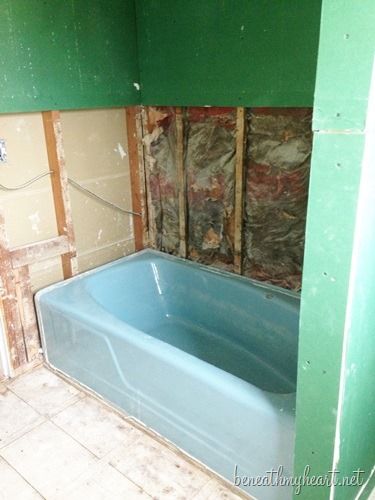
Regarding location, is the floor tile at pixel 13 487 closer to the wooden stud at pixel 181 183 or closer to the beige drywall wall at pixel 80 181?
the beige drywall wall at pixel 80 181

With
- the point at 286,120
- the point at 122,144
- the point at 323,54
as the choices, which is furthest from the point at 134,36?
the point at 323,54

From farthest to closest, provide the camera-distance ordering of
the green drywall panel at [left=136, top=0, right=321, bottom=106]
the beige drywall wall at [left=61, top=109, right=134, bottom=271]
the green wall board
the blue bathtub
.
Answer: the beige drywall wall at [left=61, top=109, right=134, bottom=271]
the green drywall panel at [left=136, top=0, right=321, bottom=106]
the blue bathtub
the green wall board

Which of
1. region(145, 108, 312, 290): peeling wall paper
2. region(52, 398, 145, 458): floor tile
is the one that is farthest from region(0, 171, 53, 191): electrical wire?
region(52, 398, 145, 458): floor tile

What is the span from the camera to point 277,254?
221 centimetres

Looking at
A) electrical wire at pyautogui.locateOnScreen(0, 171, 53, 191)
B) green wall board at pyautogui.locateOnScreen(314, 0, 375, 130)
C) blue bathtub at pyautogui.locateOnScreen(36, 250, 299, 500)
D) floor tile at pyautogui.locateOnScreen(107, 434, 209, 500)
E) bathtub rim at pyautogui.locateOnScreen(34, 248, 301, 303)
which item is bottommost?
floor tile at pyautogui.locateOnScreen(107, 434, 209, 500)

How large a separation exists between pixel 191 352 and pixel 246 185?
951 mm

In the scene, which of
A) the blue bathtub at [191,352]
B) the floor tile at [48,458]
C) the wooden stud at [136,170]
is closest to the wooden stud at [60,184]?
the blue bathtub at [191,352]

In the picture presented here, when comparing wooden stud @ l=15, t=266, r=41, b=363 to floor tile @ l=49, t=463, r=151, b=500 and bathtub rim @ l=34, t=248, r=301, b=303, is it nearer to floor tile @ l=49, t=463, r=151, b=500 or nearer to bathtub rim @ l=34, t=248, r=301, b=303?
bathtub rim @ l=34, t=248, r=301, b=303

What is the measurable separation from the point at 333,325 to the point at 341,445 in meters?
0.39

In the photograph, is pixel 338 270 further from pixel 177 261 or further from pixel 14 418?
pixel 14 418

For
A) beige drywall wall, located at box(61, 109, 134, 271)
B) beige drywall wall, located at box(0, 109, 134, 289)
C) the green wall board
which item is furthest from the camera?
beige drywall wall, located at box(61, 109, 134, 271)

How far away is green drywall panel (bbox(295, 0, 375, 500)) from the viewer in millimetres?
864

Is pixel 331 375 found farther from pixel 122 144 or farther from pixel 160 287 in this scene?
pixel 122 144

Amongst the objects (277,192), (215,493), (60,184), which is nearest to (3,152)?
(60,184)
